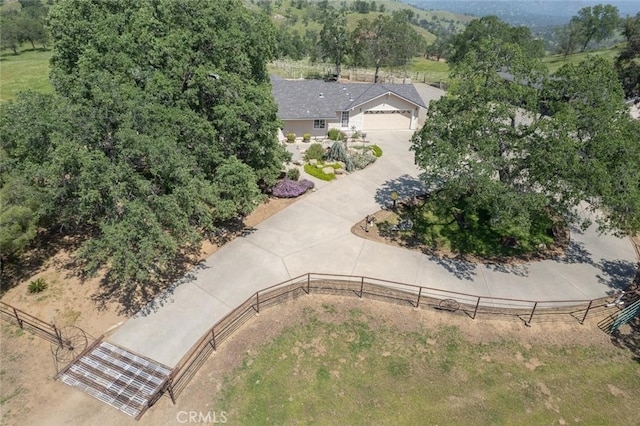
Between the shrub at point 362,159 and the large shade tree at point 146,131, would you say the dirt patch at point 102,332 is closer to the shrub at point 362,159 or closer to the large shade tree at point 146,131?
the large shade tree at point 146,131

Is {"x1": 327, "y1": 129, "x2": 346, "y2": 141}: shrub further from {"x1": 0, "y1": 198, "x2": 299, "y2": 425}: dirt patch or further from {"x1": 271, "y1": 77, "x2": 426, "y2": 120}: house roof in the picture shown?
{"x1": 0, "y1": 198, "x2": 299, "y2": 425}: dirt patch

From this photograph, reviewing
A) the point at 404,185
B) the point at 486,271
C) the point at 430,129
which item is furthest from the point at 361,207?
the point at 486,271

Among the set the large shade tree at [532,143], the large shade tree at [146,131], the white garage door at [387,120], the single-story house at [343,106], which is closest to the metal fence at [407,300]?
the large shade tree at [532,143]

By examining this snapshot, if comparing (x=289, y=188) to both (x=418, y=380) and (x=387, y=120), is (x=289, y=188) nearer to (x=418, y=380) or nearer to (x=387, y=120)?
(x=418, y=380)

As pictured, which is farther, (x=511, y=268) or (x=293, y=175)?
(x=293, y=175)

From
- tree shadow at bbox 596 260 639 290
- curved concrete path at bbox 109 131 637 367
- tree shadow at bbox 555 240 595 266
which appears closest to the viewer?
curved concrete path at bbox 109 131 637 367

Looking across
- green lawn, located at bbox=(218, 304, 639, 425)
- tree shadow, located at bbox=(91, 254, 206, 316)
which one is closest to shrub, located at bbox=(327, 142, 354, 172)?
tree shadow, located at bbox=(91, 254, 206, 316)
